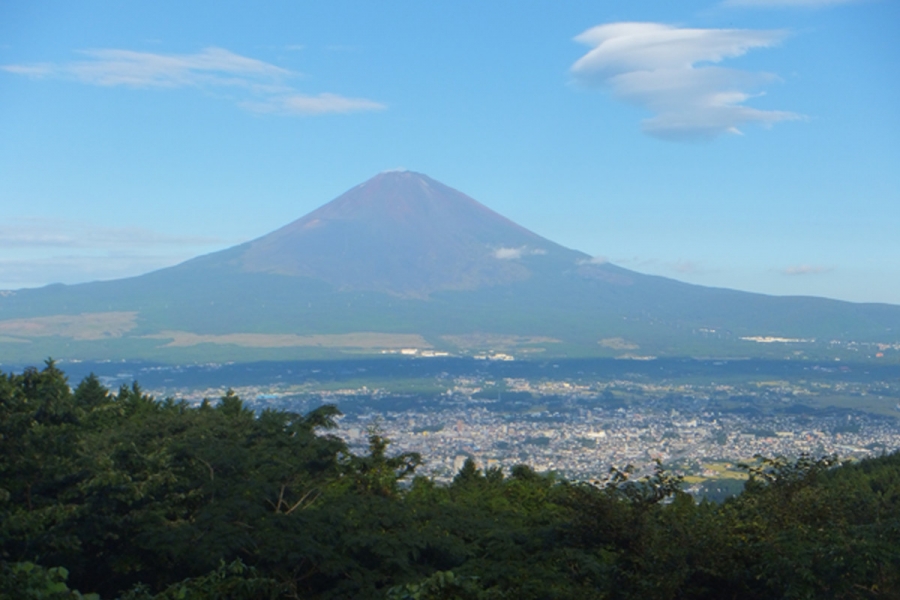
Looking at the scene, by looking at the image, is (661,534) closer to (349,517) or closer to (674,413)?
(349,517)

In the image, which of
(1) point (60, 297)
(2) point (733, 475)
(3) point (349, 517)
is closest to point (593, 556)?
(3) point (349, 517)

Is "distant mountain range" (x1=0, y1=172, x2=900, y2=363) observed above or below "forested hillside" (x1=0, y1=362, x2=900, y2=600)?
above

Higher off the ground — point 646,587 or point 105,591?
point 646,587

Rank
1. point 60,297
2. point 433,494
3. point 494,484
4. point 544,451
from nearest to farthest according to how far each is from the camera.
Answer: point 433,494 → point 494,484 → point 544,451 → point 60,297

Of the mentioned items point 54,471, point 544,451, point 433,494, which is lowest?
point 544,451

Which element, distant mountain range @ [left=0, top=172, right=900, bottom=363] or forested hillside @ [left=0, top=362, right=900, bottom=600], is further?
distant mountain range @ [left=0, top=172, right=900, bottom=363]
